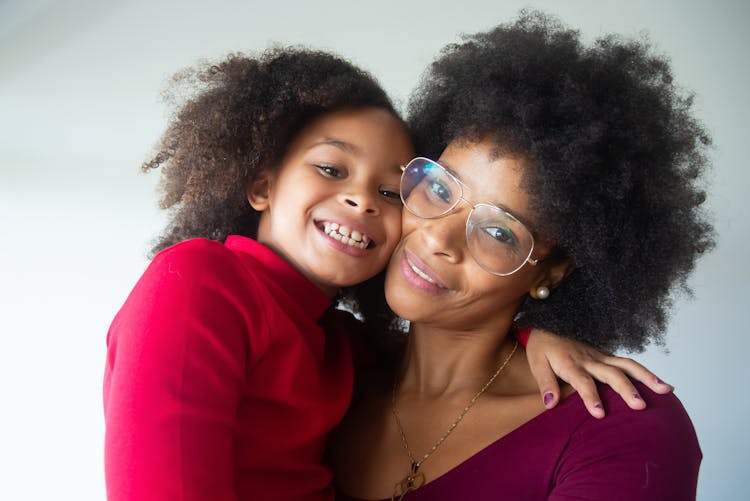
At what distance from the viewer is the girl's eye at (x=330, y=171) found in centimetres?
163

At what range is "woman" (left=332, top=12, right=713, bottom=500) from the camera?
58.6 inches

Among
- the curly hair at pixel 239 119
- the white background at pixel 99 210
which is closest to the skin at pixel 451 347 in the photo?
the curly hair at pixel 239 119

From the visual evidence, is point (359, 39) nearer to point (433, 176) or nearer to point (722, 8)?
point (722, 8)

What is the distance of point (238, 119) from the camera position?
172 centimetres

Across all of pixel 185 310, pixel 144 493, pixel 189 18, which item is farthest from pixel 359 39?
pixel 144 493

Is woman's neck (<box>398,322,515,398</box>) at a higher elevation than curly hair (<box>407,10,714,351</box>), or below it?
below

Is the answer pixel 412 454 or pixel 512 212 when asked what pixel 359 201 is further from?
Result: pixel 412 454

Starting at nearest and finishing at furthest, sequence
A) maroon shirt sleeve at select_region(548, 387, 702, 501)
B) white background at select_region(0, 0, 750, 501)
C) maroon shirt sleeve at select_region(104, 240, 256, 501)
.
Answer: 1. maroon shirt sleeve at select_region(104, 240, 256, 501)
2. maroon shirt sleeve at select_region(548, 387, 702, 501)
3. white background at select_region(0, 0, 750, 501)

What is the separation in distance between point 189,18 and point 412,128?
151 centimetres

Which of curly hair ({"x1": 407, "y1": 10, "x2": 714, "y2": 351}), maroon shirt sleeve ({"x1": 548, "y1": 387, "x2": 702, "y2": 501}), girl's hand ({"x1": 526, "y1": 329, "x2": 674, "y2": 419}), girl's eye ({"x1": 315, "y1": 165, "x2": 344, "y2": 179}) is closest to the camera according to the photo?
maroon shirt sleeve ({"x1": 548, "y1": 387, "x2": 702, "y2": 501})

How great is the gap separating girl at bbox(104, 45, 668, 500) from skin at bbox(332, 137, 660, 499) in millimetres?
113

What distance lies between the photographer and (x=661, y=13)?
114 inches

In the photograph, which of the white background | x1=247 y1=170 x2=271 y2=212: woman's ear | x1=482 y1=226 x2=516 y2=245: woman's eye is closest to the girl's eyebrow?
x1=247 y1=170 x2=271 y2=212: woman's ear

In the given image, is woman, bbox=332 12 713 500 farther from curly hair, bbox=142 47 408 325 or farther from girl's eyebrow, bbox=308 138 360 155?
curly hair, bbox=142 47 408 325
